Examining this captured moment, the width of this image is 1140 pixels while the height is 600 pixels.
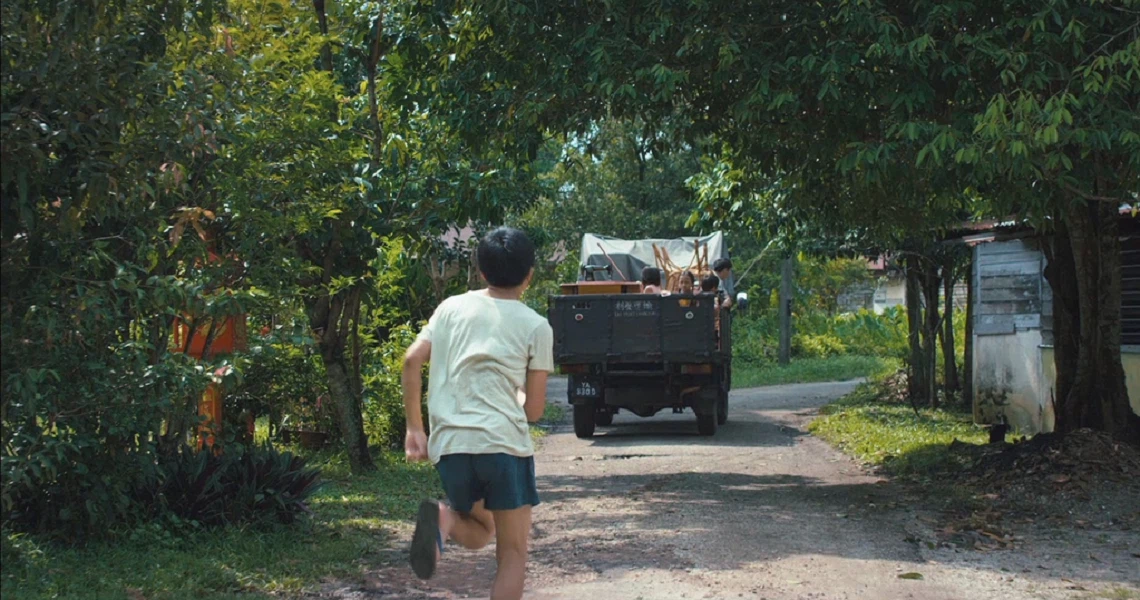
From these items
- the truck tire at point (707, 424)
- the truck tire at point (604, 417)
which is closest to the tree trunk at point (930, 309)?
the truck tire at point (707, 424)

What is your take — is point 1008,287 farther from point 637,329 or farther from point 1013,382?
point 637,329

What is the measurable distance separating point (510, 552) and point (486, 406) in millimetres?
604

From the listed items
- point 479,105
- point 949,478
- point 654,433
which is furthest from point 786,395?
point 479,105

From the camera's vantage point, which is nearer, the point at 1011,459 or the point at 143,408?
the point at 143,408

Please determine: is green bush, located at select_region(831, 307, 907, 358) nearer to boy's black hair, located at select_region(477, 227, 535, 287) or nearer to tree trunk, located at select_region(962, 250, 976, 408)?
tree trunk, located at select_region(962, 250, 976, 408)

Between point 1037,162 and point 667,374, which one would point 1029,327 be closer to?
point 667,374

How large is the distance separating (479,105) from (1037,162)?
15.0 feet

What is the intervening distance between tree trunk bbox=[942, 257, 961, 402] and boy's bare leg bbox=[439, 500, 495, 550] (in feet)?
49.9

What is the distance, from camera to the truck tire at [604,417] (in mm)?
17969

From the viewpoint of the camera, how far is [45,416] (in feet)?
20.7

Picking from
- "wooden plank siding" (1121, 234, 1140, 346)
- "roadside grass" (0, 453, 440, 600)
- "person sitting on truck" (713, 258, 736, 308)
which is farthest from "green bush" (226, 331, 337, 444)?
"wooden plank siding" (1121, 234, 1140, 346)

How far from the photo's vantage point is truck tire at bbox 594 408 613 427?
59.0 ft

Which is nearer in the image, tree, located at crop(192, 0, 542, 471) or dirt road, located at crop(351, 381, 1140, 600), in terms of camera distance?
dirt road, located at crop(351, 381, 1140, 600)

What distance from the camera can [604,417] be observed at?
18391mm
